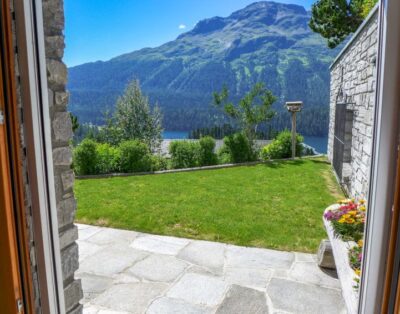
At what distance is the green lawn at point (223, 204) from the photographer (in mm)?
4191

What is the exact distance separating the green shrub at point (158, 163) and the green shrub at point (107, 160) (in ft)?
3.10

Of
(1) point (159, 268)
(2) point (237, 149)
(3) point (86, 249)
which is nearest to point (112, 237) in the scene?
(3) point (86, 249)

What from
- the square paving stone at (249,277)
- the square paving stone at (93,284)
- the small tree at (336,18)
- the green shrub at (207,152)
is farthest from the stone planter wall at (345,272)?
the small tree at (336,18)

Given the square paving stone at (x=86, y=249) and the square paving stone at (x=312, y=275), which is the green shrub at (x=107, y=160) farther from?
the square paving stone at (x=312, y=275)

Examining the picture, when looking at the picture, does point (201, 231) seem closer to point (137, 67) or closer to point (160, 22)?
point (160, 22)

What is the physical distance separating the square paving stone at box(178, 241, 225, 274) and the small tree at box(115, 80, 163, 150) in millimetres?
7438

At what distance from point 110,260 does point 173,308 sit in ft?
3.72

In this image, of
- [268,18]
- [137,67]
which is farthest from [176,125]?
[268,18]

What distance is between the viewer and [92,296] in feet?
Result: 8.90

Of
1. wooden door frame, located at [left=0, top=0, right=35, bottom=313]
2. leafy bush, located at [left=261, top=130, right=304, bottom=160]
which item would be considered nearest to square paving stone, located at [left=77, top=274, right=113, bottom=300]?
wooden door frame, located at [left=0, top=0, right=35, bottom=313]

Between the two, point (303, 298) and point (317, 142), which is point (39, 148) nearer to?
point (303, 298)

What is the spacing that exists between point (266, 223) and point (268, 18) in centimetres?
11383

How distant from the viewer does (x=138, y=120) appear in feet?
36.8

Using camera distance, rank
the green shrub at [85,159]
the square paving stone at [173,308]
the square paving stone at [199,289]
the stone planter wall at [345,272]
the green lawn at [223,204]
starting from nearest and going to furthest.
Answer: the stone planter wall at [345,272], the square paving stone at [173,308], the square paving stone at [199,289], the green lawn at [223,204], the green shrub at [85,159]
